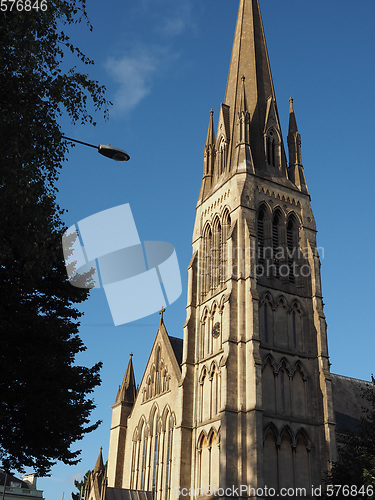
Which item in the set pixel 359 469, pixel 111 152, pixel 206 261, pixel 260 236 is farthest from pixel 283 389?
pixel 111 152

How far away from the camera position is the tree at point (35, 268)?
1300 centimetres

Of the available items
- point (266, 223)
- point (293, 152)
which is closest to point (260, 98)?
point (293, 152)

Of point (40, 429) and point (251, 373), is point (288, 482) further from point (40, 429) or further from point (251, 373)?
point (40, 429)

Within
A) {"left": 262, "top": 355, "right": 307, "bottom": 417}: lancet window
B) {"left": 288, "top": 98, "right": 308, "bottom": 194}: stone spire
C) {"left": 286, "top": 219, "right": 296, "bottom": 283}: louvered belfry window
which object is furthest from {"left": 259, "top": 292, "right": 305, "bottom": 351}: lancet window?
{"left": 288, "top": 98, "right": 308, "bottom": 194}: stone spire

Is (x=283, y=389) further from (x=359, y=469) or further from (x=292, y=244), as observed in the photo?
(x=292, y=244)

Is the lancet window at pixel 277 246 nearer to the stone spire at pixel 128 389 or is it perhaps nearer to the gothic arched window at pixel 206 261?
the gothic arched window at pixel 206 261

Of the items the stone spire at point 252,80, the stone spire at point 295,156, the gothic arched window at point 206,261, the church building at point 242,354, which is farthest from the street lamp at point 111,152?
the stone spire at point 295,156

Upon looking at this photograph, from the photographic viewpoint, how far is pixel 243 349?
110ft

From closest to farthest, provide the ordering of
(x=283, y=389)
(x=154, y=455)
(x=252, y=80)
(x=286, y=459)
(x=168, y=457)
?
(x=286, y=459)
(x=283, y=389)
(x=168, y=457)
(x=154, y=455)
(x=252, y=80)

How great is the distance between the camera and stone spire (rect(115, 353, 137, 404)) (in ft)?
143

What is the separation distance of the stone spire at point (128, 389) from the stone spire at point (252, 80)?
1759cm

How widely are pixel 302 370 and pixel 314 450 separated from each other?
459 cm

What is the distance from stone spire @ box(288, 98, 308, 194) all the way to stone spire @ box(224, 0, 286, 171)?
139 cm

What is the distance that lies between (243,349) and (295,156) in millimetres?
17129
